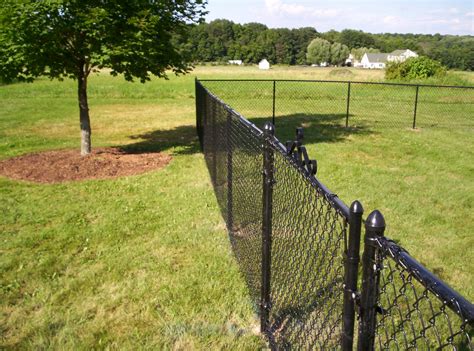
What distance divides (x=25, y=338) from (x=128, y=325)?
31.0 inches

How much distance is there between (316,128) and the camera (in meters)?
13.7

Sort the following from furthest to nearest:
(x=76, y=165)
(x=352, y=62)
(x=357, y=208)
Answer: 1. (x=352, y=62)
2. (x=76, y=165)
3. (x=357, y=208)

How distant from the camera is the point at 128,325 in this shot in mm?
3443

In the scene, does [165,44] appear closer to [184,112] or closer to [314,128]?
[314,128]

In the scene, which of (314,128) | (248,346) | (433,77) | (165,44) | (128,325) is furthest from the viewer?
(433,77)

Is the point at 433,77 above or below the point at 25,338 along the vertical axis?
above

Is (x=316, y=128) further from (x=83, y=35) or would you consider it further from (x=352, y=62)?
(x=352, y=62)

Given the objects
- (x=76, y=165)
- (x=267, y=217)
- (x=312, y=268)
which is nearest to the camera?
(x=267, y=217)

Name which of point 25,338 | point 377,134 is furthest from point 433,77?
point 25,338

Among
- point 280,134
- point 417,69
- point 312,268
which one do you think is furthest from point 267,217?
point 417,69

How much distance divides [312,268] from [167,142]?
27.4 feet

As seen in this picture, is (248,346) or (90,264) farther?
(90,264)

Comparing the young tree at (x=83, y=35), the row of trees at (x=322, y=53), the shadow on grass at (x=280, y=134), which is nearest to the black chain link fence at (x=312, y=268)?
the young tree at (x=83, y=35)

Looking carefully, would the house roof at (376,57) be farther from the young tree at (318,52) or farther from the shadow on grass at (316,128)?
the shadow on grass at (316,128)
